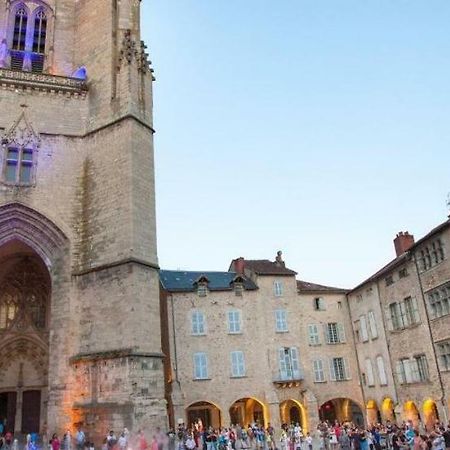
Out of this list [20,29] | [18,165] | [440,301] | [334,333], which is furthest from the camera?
[334,333]

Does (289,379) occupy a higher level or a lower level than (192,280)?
A: lower

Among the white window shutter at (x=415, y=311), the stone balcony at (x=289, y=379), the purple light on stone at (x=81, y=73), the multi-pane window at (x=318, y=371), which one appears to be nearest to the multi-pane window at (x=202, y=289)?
the stone balcony at (x=289, y=379)

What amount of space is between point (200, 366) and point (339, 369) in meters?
7.76

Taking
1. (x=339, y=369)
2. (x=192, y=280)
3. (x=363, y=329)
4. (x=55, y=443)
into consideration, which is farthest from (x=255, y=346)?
(x=55, y=443)

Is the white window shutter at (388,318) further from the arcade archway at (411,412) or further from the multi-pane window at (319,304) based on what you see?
the multi-pane window at (319,304)

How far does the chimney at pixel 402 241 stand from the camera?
74.8 ft

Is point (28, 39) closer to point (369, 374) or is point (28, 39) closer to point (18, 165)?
point (18, 165)

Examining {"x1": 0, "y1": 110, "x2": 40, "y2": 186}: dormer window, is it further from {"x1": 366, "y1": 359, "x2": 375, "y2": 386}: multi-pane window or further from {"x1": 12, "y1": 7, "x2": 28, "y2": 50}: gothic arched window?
{"x1": 366, "y1": 359, "x2": 375, "y2": 386}: multi-pane window

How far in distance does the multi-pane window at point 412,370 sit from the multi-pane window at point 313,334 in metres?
5.26

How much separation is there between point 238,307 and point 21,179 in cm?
1295

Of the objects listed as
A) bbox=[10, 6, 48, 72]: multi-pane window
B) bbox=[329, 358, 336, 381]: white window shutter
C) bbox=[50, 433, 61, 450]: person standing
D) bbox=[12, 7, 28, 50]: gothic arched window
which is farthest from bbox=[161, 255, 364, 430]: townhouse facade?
bbox=[12, 7, 28, 50]: gothic arched window

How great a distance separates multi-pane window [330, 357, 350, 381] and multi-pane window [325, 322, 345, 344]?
96cm

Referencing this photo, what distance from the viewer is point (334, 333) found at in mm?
25953

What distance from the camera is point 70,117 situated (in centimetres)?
1675
